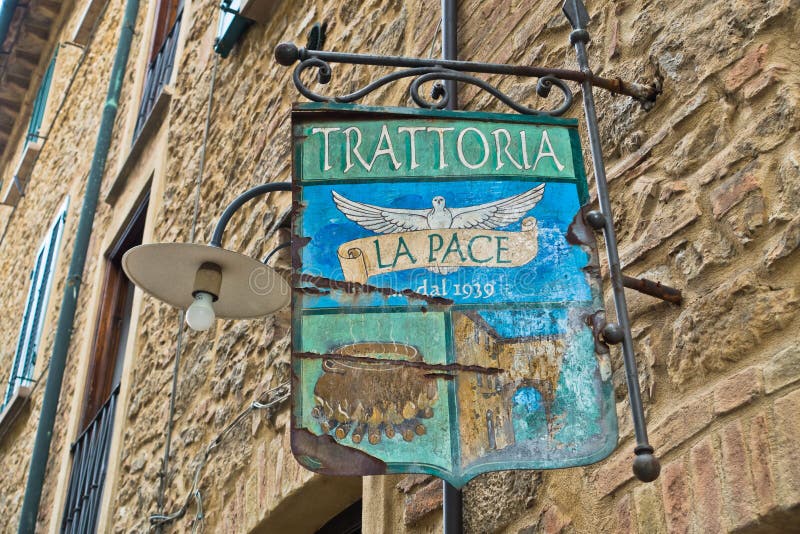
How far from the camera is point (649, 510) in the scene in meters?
2.24

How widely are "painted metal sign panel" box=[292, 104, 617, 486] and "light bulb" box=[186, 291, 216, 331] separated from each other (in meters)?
1.03

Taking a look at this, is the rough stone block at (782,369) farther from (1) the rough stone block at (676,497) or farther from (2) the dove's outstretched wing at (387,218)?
(2) the dove's outstretched wing at (387,218)

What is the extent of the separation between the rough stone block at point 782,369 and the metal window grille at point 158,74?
5.93 metres

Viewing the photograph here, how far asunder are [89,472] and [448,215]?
4353 millimetres

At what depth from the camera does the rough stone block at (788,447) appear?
1917mm

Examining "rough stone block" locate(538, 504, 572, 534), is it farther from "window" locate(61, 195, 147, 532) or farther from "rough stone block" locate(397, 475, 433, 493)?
"window" locate(61, 195, 147, 532)

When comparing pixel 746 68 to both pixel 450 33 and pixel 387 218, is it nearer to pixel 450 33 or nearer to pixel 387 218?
pixel 387 218

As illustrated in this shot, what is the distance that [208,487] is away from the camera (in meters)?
4.37

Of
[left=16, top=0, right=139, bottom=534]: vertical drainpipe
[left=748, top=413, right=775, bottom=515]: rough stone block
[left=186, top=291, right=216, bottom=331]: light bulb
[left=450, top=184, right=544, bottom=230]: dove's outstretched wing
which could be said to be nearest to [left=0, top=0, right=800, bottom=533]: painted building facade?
[left=748, top=413, right=775, bottom=515]: rough stone block

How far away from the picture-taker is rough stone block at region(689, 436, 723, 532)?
6.72 feet

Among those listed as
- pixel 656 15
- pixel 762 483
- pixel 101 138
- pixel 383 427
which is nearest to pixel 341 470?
pixel 383 427

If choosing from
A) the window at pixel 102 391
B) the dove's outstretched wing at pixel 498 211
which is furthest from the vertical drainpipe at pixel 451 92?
the window at pixel 102 391

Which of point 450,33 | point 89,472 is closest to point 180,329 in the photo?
point 89,472

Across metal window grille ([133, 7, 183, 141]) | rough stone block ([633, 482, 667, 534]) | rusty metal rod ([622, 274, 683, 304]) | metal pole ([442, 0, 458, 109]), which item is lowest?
rough stone block ([633, 482, 667, 534])
